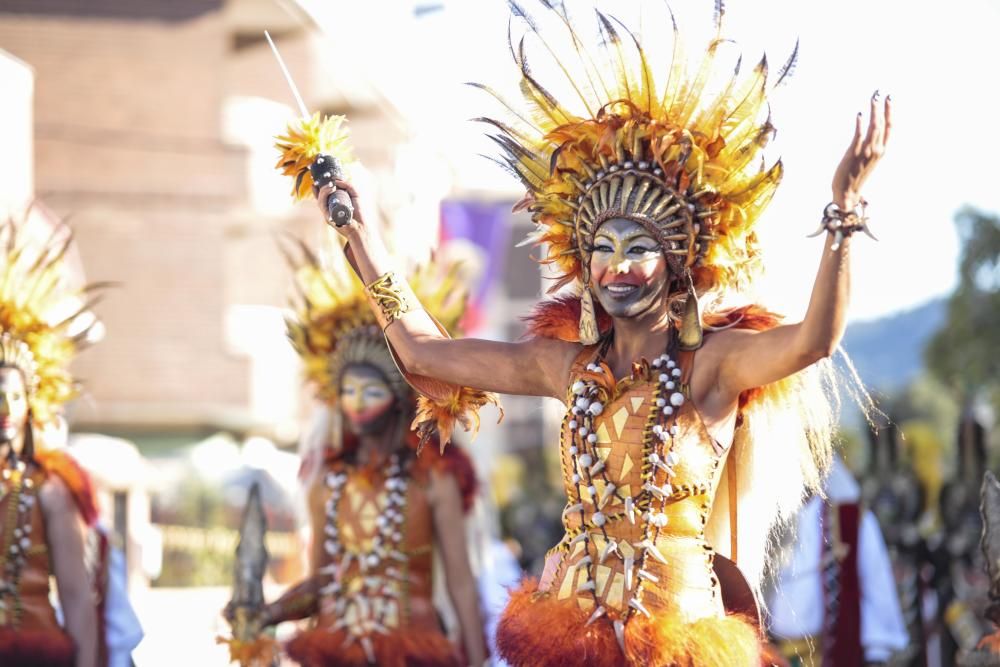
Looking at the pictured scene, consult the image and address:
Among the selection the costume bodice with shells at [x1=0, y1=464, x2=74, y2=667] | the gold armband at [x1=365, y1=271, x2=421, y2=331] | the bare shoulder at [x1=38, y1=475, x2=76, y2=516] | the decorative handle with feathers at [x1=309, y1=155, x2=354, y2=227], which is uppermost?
the decorative handle with feathers at [x1=309, y1=155, x2=354, y2=227]

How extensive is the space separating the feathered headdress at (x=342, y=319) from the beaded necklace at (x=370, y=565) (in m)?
0.48

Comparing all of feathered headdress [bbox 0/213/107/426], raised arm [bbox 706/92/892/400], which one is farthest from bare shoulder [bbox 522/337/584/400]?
feathered headdress [bbox 0/213/107/426]

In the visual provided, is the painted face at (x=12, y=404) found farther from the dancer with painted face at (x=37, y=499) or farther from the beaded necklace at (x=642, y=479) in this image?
the beaded necklace at (x=642, y=479)

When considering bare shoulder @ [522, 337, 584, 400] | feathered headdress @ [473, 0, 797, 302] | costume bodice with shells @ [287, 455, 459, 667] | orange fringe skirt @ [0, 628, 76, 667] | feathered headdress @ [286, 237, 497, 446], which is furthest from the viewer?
feathered headdress @ [286, 237, 497, 446]

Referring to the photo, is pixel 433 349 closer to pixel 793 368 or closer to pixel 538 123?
pixel 538 123

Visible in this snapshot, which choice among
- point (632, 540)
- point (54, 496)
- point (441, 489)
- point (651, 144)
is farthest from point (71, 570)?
point (651, 144)

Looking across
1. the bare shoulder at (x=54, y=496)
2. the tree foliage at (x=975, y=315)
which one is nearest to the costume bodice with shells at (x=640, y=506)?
the bare shoulder at (x=54, y=496)

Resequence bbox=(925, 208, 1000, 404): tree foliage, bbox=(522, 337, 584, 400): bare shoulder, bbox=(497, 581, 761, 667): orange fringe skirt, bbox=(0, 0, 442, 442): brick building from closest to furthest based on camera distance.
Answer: bbox=(497, 581, 761, 667): orange fringe skirt
bbox=(522, 337, 584, 400): bare shoulder
bbox=(925, 208, 1000, 404): tree foliage
bbox=(0, 0, 442, 442): brick building

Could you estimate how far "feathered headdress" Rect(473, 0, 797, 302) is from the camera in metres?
4.63

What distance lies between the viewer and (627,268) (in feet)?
15.0

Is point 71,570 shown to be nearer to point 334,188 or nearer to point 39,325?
point 39,325

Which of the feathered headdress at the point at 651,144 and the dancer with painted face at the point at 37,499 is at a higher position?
the feathered headdress at the point at 651,144

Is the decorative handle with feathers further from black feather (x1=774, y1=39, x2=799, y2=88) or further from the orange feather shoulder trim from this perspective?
the orange feather shoulder trim

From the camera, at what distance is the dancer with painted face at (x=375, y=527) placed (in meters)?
7.24
